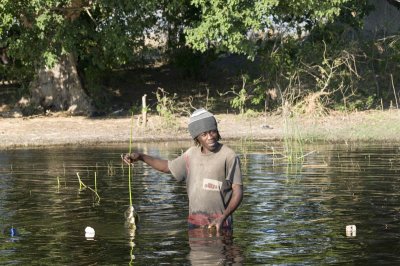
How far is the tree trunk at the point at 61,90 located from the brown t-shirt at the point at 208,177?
2499 cm

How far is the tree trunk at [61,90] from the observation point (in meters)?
35.2

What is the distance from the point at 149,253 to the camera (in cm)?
1068

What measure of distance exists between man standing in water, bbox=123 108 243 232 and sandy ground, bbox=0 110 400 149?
53.0ft

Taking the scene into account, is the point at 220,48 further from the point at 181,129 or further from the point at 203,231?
the point at 203,231

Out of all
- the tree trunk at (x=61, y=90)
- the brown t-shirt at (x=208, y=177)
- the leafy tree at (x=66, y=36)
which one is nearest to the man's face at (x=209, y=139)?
the brown t-shirt at (x=208, y=177)

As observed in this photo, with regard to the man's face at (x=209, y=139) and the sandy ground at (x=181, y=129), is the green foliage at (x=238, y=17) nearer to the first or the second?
the sandy ground at (x=181, y=129)

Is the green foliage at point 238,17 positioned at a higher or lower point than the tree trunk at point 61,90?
higher

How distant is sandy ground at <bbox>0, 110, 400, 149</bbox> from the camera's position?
27922mm

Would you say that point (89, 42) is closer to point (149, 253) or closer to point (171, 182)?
point (171, 182)

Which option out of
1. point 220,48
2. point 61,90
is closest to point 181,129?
point 220,48

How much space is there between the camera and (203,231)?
1059 centimetres

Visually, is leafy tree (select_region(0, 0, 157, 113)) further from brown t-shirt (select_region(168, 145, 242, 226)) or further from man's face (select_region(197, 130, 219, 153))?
man's face (select_region(197, 130, 219, 153))

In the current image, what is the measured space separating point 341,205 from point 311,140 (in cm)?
1213

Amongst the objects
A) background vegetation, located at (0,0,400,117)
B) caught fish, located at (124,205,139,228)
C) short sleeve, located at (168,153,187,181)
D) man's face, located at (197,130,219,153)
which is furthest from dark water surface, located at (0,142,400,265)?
background vegetation, located at (0,0,400,117)
